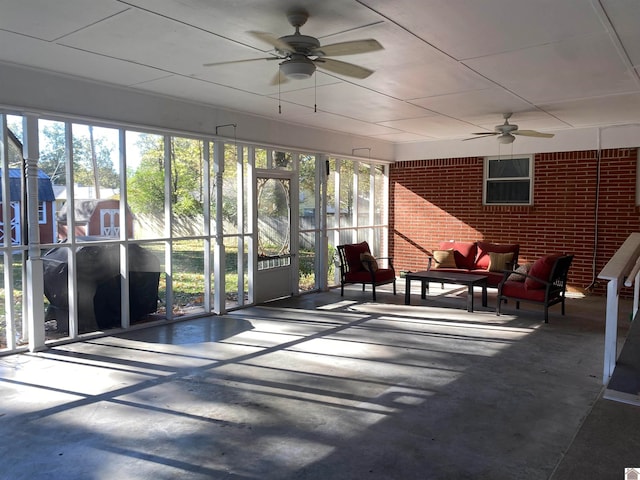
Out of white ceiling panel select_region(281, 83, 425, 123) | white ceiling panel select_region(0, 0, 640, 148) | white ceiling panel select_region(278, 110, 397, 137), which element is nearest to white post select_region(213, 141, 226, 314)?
white ceiling panel select_region(0, 0, 640, 148)

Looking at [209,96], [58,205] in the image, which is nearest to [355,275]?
[209,96]

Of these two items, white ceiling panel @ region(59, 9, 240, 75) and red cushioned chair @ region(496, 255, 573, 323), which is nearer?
white ceiling panel @ region(59, 9, 240, 75)

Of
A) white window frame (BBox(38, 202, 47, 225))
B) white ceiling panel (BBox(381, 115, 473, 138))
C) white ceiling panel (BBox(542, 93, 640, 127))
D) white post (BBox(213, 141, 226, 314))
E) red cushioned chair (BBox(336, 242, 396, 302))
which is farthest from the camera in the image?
red cushioned chair (BBox(336, 242, 396, 302))

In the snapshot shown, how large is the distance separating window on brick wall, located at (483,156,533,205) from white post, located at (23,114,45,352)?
25.1 feet

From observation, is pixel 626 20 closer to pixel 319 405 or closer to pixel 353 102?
pixel 353 102

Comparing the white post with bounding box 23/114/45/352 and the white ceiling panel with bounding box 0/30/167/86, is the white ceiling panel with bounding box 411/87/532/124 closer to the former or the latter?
the white ceiling panel with bounding box 0/30/167/86

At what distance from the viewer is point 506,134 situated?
7102mm

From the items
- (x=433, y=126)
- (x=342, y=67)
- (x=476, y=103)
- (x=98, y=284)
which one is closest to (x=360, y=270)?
(x=433, y=126)

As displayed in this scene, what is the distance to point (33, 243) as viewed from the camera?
509cm

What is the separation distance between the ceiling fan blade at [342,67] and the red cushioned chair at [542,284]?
4111mm

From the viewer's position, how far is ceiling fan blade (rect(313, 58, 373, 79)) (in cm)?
373

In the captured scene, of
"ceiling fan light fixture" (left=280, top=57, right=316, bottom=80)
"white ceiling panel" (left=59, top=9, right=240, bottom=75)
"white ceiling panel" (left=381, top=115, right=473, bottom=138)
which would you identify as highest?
"white ceiling panel" (left=381, top=115, right=473, bottom=138)

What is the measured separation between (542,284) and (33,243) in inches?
238

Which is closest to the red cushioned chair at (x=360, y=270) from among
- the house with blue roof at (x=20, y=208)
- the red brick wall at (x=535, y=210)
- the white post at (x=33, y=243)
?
the red brick wall at (x=535, y=210)
